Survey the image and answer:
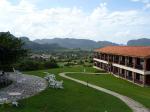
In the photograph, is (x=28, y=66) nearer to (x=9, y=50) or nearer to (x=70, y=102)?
(x=9, y=50)

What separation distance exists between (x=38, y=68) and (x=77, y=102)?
46.1m

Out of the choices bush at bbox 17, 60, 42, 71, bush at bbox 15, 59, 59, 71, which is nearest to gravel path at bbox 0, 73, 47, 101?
bush at bbox 15, 59, 59, 71

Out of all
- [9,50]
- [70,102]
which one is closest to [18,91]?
[9,50]

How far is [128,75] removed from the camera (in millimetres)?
60219

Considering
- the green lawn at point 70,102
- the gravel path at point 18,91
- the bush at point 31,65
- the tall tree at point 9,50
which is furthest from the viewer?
the bush at point 31,65

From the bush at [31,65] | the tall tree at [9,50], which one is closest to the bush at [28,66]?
the bush at [31,65]

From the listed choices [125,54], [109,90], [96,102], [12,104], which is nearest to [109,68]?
[125,54]

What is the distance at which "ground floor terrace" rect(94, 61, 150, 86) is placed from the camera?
52.7 meters

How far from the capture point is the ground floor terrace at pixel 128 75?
52672mm

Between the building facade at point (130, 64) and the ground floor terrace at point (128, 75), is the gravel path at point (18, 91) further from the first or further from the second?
the building facade at point (130, 64)

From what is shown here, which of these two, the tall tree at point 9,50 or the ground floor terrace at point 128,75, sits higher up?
the tall tree at point 9,50

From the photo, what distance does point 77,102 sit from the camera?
3303 cm

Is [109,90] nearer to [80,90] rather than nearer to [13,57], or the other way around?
[80,90]

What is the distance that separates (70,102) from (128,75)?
29076 mm
